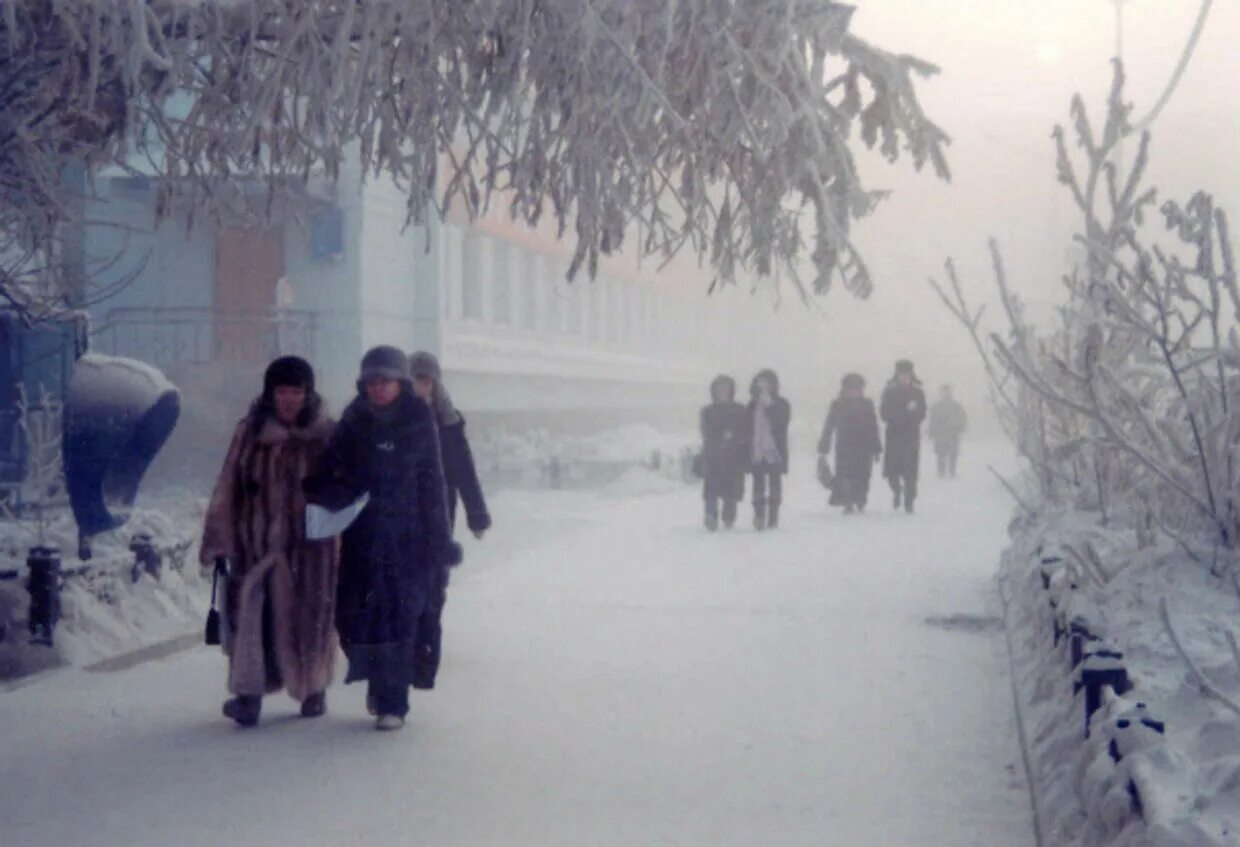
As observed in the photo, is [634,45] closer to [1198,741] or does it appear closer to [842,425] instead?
[1198,741]

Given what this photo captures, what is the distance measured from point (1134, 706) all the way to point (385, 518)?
3.49 metres

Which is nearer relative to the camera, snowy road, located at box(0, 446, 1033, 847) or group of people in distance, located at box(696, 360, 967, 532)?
snowy road, located at box(0, 446, 1033, 847)

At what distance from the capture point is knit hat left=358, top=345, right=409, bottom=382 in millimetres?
6770

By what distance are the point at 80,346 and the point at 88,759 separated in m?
5.81

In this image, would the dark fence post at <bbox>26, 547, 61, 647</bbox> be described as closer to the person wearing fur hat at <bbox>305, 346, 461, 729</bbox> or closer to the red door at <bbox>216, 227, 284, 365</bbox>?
the person wearing fur hat at <bbox>305, 346, 461, 729</bbox>

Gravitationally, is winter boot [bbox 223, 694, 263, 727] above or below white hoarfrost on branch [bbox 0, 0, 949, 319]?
below

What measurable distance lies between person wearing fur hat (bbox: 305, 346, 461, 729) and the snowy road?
11.3 inches

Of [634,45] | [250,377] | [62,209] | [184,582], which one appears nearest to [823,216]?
[634,45]

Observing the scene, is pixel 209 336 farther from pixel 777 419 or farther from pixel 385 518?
pixel 385 518

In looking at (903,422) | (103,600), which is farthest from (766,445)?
(103,600)

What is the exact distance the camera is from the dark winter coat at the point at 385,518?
6645 millimetres

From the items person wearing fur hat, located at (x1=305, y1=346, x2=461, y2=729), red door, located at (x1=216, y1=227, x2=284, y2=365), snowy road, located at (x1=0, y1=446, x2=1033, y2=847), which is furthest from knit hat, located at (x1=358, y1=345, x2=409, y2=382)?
red door, located at (x1=216, y1=227, x2=284, y2=365)

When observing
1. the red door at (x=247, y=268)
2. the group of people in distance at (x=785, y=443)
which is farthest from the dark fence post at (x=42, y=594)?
the red door at (x=247, y=268)

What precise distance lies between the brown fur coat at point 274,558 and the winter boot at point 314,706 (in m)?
0.06
